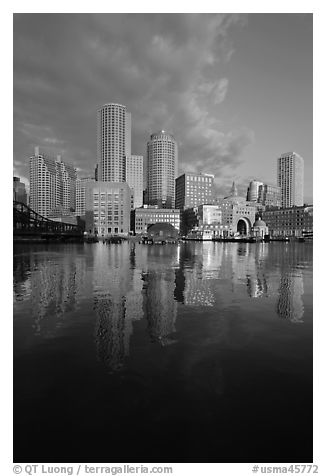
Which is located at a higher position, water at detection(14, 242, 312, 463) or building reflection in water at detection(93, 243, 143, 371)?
building reflection in water at detection(93, 243, 143, 371)

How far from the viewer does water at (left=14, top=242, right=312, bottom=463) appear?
6132 mm

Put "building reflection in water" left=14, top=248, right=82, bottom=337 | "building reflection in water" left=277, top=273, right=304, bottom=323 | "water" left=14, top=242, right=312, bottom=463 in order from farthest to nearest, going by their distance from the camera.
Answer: "building reflection in water" left=277, top=273, right=304, bottom=323, "building reflection in water" left=14, top=248, right=82, bottom=337, "water" left=14, top=242, right=312, bottom=463

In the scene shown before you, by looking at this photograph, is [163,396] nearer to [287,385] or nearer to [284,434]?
[284,434]

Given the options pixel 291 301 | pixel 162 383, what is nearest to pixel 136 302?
pixel 162 383

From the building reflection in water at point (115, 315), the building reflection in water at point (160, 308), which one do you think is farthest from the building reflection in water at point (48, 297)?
the building reflection in water at point (160, 308)

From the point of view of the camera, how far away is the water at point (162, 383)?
241 inches

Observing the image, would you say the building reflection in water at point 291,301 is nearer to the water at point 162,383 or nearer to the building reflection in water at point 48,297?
the water at point 162,383

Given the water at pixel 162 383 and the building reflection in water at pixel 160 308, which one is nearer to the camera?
the water at pixel 162 383

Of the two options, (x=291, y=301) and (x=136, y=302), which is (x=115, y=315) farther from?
(x=291, y=301)

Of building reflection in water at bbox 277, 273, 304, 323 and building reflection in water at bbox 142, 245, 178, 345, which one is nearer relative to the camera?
building reflection in water at bbox 142, 245, 178, 345

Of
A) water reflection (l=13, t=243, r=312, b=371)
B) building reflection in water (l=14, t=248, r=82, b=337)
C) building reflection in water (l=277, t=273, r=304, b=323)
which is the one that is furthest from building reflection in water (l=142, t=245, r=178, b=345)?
building reflection in water (l=277, t=273, r=304, b=323)

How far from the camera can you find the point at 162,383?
8148 millimetres

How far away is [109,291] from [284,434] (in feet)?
52.2

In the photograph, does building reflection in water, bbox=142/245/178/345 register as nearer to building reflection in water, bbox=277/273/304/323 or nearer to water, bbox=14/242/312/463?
water, bbox=14/242/312/463
